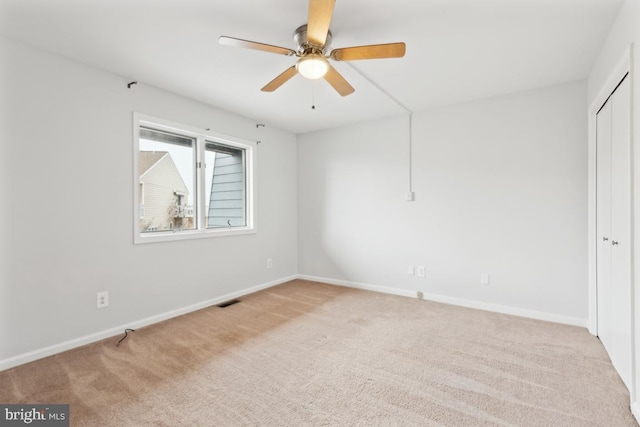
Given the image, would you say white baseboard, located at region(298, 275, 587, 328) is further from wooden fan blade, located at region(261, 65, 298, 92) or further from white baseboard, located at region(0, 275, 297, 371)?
wooden fan blade, located at region(261, 65, 298, 92)

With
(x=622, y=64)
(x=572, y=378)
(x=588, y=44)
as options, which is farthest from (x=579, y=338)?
(x=588, y=44)

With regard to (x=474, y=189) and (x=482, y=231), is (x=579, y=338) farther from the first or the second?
(x=474, y=189)

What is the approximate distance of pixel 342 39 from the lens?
89.6 inches

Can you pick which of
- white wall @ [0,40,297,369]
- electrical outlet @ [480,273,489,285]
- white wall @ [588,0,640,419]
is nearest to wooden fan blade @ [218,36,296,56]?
white wall @ [0,40,297,369]

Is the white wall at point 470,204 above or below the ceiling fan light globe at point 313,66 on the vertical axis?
below

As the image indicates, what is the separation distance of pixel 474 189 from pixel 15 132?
436 cm

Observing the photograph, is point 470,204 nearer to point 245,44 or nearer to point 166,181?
point 245,44

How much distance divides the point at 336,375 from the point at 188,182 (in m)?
2.74

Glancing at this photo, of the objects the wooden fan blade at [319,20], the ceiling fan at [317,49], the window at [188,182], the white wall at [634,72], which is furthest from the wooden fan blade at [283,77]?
the white wall at [634,72]

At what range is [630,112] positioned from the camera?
1772 mm

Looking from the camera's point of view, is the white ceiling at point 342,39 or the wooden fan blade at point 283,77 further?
the wooden fan blade at point 283,77

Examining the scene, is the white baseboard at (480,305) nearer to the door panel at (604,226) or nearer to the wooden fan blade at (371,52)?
the door panel at (604,226)

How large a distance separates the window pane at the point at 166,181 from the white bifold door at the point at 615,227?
3.90 meters

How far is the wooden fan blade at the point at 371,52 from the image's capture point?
6.21ft
